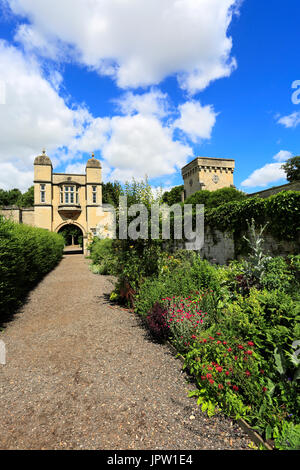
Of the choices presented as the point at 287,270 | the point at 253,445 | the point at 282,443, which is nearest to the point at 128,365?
the point at 253,445

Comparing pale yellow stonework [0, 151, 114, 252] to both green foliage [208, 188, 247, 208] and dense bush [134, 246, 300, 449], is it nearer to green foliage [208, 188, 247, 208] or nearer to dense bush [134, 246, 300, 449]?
green foliage [208, 188, 247, 208]

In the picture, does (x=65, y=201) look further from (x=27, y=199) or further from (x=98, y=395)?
(x=27, y=199)

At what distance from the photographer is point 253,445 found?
201 cm

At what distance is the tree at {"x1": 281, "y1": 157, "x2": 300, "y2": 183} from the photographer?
102 ft

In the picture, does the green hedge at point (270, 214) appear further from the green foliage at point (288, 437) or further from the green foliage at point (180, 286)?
the green foliage at point (288, 437)

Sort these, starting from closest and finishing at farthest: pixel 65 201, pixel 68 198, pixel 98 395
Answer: pixel 98 395, pixel 65 201, pixel 68 198

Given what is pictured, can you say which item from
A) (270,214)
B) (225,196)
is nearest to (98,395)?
(270,214)

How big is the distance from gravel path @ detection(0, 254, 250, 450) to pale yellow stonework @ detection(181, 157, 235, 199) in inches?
998

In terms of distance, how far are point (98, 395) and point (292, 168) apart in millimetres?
37442

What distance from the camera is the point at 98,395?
268 cm

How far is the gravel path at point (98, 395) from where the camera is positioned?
2.11 metres

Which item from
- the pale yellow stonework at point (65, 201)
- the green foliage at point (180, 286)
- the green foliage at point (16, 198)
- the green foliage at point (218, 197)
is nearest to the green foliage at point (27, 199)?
the green foliage at point (16, 198)

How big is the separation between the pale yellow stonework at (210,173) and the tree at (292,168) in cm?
935
